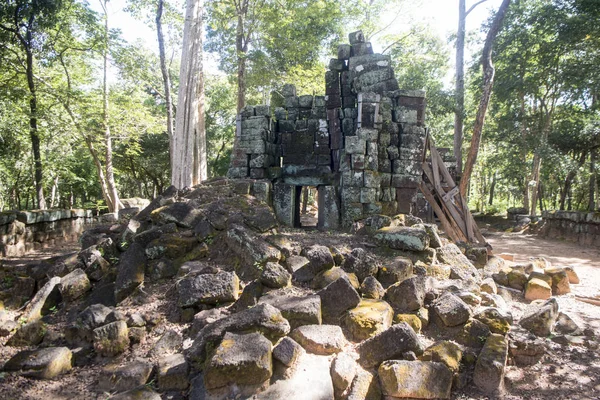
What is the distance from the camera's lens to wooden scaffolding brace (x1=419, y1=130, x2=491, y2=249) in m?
7.72

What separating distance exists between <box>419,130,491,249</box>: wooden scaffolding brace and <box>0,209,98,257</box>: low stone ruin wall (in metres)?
10.1

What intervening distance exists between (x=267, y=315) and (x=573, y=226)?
1464 cm

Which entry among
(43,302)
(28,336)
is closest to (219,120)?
(43,302)

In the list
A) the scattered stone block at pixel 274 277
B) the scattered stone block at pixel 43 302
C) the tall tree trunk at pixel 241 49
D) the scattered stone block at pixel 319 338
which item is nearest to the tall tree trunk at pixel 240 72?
the tall tree trunk at pixel 241 49

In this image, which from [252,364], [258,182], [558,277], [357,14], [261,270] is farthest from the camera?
[357,14]

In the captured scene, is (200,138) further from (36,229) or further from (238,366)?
(238,366)

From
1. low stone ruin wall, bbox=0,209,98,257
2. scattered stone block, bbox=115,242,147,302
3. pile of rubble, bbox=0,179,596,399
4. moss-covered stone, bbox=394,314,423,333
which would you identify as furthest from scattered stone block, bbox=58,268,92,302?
low stone ruin wall, bbox=0,209,98,257

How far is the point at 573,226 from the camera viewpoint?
13.6 m

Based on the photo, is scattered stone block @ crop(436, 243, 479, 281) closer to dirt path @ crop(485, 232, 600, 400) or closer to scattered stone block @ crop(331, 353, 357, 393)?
dirt path @ crop(485, 232, 600, 400)

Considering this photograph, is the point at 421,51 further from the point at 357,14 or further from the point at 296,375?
the point at 296,375

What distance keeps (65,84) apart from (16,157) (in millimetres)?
6210

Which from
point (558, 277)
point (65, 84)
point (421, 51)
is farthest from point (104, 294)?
point (421, 51)

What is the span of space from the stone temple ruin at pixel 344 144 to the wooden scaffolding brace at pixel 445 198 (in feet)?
1.08

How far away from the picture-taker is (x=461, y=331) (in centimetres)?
396
